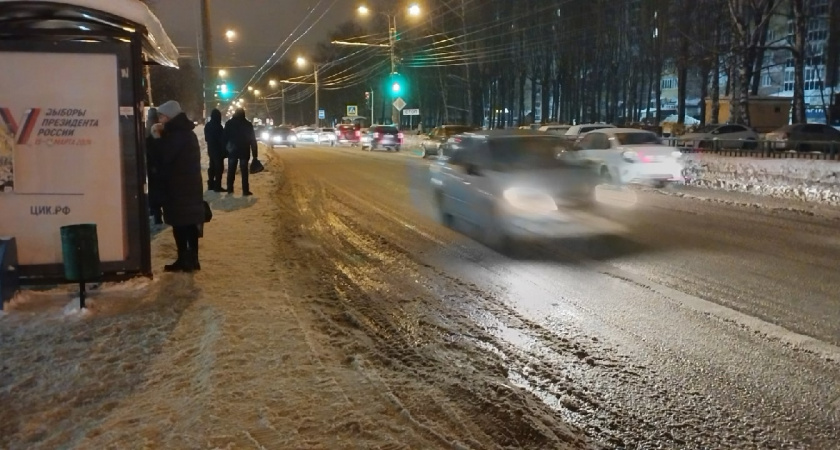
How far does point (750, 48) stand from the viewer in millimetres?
36875

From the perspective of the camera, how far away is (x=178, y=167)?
330 inches

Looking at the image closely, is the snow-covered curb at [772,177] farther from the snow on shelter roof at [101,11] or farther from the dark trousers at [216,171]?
the snow on shelter roof at [101,11]

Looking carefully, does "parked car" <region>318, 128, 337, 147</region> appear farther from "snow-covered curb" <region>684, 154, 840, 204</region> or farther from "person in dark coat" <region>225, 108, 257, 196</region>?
"person in dark coat" <region>225, 108, 257, 196</region>

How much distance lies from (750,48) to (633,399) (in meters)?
36.0

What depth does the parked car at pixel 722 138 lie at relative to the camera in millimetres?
34406

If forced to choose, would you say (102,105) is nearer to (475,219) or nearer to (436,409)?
(436,409)

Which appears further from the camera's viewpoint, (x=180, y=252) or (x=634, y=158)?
(x=634, y=158)

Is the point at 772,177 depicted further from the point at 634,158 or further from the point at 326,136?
the point at 326,136

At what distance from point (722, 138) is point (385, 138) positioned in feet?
64.9

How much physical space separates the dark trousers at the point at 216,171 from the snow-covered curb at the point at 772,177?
512 inches

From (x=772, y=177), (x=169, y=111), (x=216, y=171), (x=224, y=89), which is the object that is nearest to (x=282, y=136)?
(x=224, y=89)

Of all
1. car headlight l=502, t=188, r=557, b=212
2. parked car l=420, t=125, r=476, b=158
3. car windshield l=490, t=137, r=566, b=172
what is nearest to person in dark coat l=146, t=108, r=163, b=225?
car headlight l=502, t=188, r=557, b=212

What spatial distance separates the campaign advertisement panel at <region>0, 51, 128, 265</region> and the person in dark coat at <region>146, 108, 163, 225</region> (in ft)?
3.29

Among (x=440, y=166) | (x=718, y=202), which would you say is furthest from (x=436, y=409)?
(x=718, y=202)
